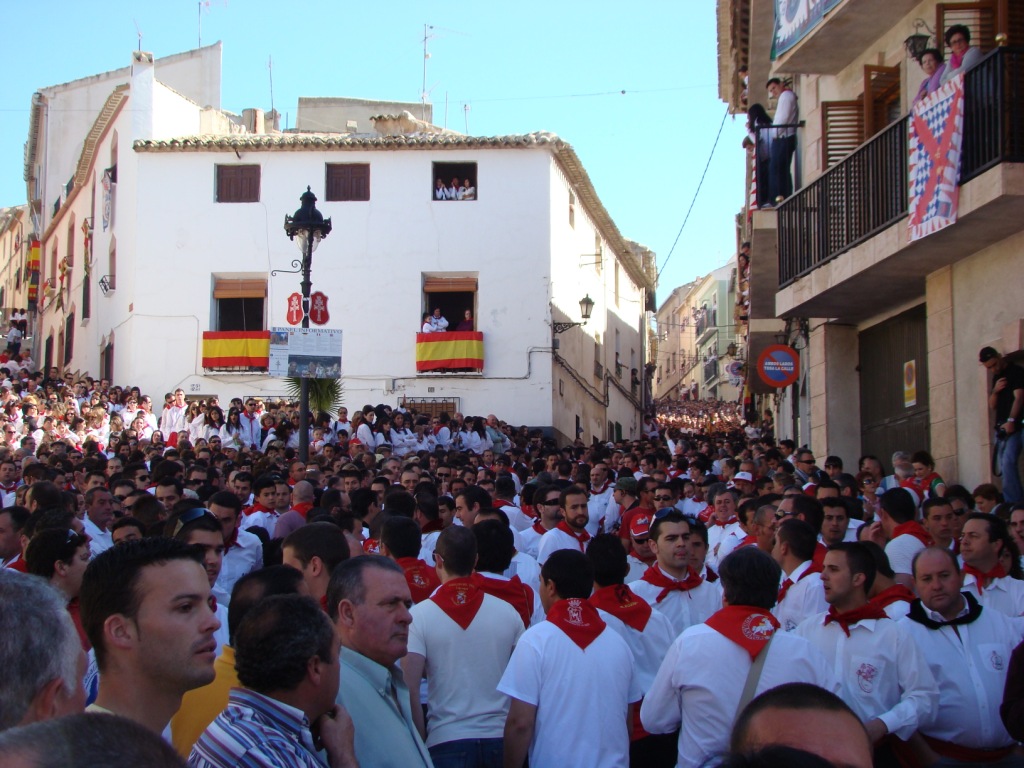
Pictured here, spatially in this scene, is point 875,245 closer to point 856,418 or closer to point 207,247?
point 856,418

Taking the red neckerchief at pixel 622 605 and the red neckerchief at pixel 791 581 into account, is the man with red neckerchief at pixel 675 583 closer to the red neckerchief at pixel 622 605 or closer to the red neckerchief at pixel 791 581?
the red neckerchief at pixel 791 581

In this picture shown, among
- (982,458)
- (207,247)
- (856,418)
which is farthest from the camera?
(207,247)

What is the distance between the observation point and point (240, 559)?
838 cm

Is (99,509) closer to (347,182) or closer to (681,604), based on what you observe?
(681,604)

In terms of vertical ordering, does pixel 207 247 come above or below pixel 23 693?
above

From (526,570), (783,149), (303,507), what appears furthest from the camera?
(783,149)

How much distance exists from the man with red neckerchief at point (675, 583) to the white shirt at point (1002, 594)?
4.65 ft

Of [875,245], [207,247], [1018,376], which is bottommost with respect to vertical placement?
[1018,376]

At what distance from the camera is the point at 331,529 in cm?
555

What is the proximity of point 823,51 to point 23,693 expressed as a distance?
1536 cm

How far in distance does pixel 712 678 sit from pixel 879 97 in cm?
1290

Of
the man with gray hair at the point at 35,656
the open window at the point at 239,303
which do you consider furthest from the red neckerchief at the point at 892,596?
the open window at the point at 239,303

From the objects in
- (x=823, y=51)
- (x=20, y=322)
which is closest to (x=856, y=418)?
(x=823, y=51)

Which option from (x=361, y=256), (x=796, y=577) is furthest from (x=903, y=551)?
(x=361, y=256)
